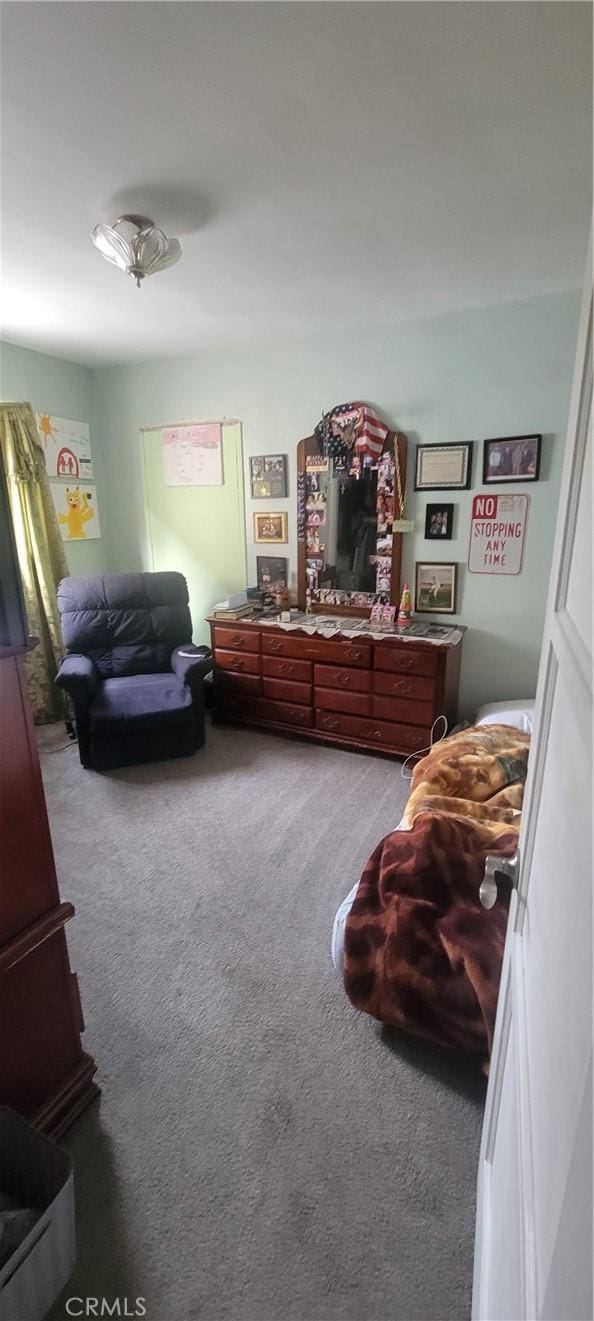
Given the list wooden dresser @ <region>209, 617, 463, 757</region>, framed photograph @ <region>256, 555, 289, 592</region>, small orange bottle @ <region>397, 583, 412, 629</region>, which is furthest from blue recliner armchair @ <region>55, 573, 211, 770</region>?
small orange bottle @ <region>397, 583, 412, 629</region>

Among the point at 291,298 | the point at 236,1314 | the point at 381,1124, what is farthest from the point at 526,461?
the point at 236,1314

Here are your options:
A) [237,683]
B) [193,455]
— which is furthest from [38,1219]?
[193,455]

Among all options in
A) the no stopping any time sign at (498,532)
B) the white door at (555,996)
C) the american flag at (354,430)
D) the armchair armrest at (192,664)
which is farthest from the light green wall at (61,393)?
the white door at (555,996)

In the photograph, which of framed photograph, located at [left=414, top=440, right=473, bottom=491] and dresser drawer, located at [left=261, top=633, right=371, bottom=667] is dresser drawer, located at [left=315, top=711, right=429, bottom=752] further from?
framed photograph, located at [left=414, top=440, right=473, bottom=491]

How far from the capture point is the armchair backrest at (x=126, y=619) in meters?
3.44

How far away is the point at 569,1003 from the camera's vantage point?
46cm

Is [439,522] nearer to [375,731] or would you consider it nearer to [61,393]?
[375,731]

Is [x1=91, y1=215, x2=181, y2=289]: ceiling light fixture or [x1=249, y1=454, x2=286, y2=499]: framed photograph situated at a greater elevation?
[x1=91, y1=215, x2=181, y2=289]: ceiling light fixture

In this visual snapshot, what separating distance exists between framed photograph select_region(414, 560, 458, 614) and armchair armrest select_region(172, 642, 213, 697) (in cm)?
135

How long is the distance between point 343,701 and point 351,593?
0.72m

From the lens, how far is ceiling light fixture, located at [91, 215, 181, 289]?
186 cm

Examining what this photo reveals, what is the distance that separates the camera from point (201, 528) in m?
3.88

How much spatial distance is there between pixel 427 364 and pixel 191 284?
52.0 inches

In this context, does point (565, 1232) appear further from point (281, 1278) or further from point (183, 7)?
point (183, 7)
